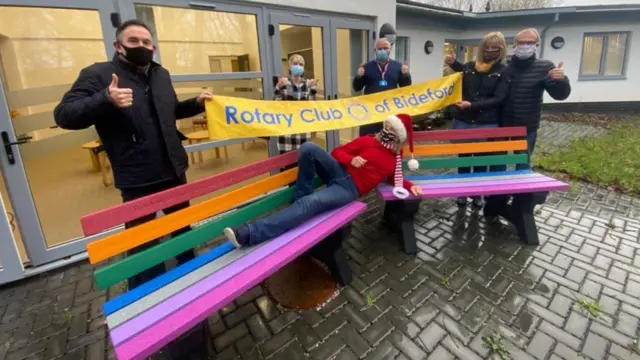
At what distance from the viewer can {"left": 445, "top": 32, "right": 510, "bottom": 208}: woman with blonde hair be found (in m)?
3.50

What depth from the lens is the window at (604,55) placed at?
11406 millimetres

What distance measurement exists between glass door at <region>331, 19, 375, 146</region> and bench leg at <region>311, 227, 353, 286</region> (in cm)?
293

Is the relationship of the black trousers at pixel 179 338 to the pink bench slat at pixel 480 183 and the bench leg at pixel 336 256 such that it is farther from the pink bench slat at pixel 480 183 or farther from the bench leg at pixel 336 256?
the pink bench slat at pixel 480 183

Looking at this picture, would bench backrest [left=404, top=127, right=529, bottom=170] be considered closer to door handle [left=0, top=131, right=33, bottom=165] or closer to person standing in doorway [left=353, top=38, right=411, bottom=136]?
person standing in doorway [left=353, top=38, right=411, bottom=136]

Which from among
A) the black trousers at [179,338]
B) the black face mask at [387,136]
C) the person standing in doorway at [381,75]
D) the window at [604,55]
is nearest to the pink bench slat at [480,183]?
the black face mask at [387,136]

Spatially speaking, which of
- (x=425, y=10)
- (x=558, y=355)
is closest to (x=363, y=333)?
(x=558, y=355)

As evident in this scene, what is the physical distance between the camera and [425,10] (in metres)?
8.71

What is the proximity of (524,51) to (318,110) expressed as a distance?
7.03 feet

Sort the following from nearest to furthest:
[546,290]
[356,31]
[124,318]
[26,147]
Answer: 1. [124,318]
2. [546,290]
3. [26,147]
4. [356,31]

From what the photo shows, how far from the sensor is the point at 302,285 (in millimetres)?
2764

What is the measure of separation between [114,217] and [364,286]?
6.07 ft

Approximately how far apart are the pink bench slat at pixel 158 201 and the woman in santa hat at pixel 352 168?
1.20 feet

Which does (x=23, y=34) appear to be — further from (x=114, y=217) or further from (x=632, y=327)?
(x=632, y=327)

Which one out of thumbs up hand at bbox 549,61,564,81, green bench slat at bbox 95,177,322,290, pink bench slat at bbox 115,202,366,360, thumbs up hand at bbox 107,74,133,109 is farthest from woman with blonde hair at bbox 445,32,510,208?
thumbs up hand at bbox 107,74,133,109
